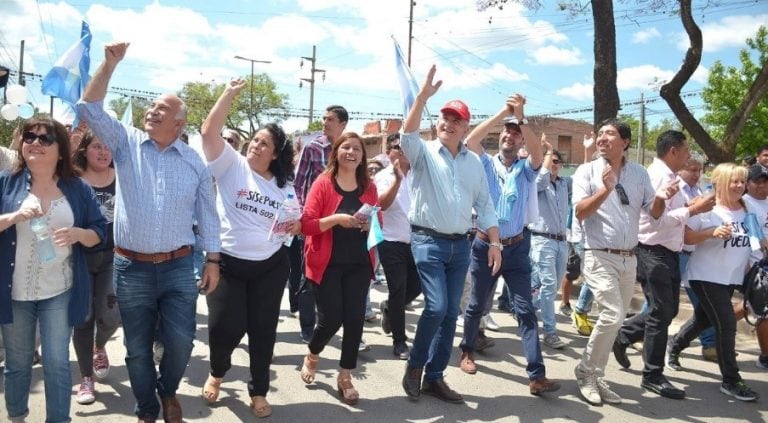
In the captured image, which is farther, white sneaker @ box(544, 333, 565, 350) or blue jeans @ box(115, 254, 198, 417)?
white sneaker @ box(544, 333, 565, 350)

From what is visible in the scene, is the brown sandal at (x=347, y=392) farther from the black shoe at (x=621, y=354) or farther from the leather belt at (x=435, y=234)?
the black shoe at (x=621, y=354)

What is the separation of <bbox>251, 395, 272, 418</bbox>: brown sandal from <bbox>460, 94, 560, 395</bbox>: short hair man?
185 cm

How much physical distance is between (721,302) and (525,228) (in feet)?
5.48

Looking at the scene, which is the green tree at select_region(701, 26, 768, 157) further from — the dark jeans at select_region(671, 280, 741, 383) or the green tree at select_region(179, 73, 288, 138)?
the green tree at select_region(179, 73, 288, 138)

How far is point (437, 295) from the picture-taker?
4.15 meters

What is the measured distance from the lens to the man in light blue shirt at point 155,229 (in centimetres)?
324

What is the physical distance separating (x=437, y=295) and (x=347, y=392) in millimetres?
957

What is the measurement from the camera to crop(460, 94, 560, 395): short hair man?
4.50m

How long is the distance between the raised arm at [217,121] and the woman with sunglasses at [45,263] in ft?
2.49

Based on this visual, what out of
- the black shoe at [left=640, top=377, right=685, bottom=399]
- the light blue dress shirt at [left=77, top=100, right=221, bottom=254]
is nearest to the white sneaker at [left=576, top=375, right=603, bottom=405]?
the black shoe at [left=640, top=377, right=685, bottom=399]

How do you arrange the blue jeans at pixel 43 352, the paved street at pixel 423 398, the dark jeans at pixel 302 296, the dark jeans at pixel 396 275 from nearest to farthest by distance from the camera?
1. the blue jeans at pixel 43 352
2. the paved street at pixel 423 398
3. the dark jeans at pixel 396 275
4. the dark jeans at pixel 302 296

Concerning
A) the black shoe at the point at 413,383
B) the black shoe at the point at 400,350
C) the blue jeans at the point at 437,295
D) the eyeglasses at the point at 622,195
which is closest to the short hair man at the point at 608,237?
the eyeglasses at the point at 622,195

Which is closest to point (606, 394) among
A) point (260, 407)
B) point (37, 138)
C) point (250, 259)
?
point (260, 407)

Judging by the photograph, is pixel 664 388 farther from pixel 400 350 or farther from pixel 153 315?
pixel 153 315
